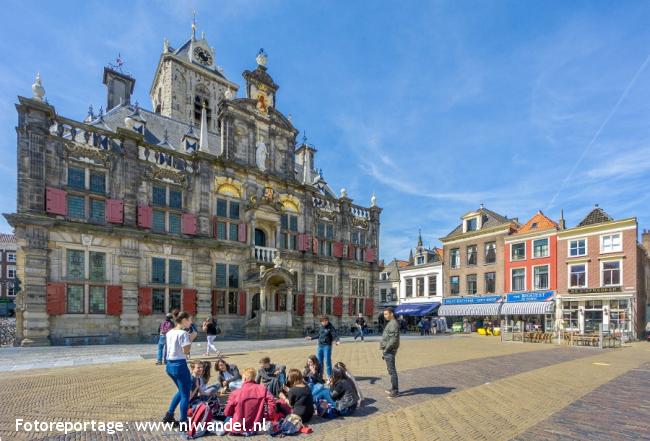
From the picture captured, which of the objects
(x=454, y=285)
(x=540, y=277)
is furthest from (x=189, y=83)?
(x=540, y=277)

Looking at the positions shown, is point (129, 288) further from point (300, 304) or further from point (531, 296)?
point (531, 296)

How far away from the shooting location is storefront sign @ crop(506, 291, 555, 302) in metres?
32.1

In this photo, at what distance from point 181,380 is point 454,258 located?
38.7 m

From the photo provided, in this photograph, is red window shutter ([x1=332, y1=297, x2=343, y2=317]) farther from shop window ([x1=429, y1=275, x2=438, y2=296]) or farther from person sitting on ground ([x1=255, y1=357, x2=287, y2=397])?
person sitting on ground ([x1=255, y1=357, x2=287, y2=397])

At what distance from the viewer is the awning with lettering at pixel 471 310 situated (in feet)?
115

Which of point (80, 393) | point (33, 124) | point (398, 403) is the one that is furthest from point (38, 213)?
point (398, 403)

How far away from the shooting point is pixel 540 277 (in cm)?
3338

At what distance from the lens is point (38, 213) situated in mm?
18141

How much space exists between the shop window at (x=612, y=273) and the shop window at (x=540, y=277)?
175 inches

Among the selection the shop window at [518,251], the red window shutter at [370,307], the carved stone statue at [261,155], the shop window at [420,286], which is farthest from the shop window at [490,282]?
the carved stone statue at [261,155]

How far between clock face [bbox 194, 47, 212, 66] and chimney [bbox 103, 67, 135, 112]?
10896 mm

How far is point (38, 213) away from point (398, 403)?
19.6 meters

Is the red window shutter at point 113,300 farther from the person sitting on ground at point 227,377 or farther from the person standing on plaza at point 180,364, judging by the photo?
the person standing on plaza at point 180,364

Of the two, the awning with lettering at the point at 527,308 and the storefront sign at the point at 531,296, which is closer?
the awning with lettering at the point at 527,308
